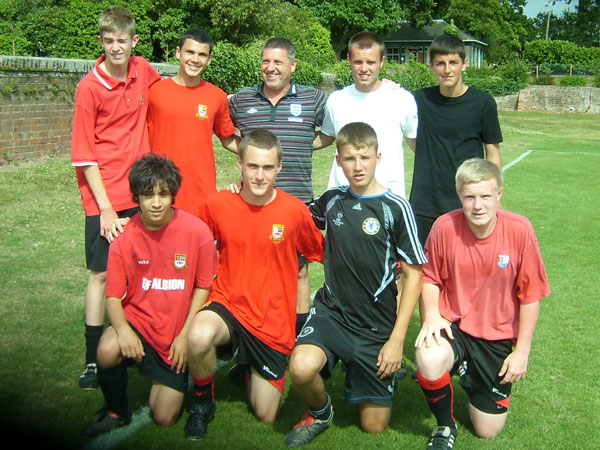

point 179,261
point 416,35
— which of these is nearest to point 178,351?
point 179,261

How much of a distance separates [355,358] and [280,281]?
0.67 m

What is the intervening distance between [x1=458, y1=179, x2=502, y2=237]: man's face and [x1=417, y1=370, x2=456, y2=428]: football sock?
0.91 metres

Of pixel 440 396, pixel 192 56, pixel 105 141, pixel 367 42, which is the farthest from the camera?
pixel 367 42

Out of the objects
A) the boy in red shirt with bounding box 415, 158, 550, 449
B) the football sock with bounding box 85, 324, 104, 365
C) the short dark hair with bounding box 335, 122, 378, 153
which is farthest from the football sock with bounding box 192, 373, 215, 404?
the short dark hair with bounding box 335, 122, 378, 153

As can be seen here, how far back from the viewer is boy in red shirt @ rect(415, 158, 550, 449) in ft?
12.7

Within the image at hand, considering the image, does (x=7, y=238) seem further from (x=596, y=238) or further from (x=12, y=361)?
(x=596, y=238)

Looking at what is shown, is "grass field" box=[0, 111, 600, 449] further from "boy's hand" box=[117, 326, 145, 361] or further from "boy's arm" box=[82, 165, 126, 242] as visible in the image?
"boy's arm" box=[82, 165, 126, 242]

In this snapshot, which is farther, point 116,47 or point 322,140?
point 322,140

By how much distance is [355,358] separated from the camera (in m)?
4.05

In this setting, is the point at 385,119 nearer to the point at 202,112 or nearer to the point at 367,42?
the point at 367,42

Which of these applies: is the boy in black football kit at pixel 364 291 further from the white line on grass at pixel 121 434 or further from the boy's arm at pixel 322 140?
the boy's arm at pixel 322 140

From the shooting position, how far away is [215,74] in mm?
16359

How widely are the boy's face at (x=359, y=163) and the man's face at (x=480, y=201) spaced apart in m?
0.55

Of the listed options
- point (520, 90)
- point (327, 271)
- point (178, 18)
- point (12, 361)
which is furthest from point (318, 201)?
point (520, 90)
